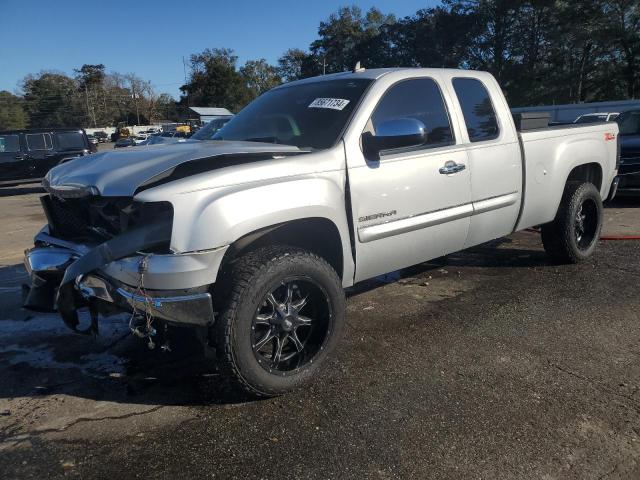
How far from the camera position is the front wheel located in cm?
280

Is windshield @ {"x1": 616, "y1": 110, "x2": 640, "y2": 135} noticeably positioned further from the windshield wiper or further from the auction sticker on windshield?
the windshield wiper

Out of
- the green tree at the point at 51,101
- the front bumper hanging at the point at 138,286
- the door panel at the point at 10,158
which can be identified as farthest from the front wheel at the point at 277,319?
the green tree at the point at 51,101

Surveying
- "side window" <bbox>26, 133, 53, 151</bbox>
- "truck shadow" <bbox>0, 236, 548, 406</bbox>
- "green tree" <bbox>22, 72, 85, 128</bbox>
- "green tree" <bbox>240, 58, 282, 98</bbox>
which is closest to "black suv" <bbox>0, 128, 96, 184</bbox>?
"side window" <bbox>26, 133, 53, 151</bbox>

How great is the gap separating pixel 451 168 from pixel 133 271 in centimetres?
239

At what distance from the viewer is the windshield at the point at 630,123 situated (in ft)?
34.1

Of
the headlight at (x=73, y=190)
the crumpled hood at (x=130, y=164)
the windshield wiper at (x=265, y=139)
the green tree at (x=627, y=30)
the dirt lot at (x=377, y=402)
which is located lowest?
the dirt lot at (x=377, y=402)

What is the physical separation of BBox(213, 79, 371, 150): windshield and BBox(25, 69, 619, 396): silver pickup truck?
15 mm

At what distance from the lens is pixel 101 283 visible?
277cm

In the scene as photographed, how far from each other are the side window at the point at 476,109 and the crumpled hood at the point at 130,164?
64.6 inches

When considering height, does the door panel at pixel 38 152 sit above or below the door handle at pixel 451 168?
above

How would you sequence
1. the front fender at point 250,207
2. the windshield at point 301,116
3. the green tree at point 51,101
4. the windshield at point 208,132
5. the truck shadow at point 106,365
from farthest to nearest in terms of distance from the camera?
1. the green tree at point 51,101
2. the windshield at point 208,132
3. the windshield at point 301,116
4. the truck shadow at point 106,365
5. the front fender at point 250,207

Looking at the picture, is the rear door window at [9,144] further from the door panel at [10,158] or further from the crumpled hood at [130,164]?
the crumpled hood at [130,164]

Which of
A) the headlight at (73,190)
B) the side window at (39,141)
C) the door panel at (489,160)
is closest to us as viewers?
the headlight at (73,190)

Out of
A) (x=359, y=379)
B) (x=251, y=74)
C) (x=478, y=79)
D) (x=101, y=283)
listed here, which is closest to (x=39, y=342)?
(x=101, y=283)
